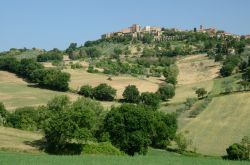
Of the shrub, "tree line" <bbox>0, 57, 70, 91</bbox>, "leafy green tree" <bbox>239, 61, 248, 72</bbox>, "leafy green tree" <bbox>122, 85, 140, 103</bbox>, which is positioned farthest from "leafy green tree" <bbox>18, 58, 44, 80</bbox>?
"leafy green tree" <bbox>239, 61, 248, 72</bbox>

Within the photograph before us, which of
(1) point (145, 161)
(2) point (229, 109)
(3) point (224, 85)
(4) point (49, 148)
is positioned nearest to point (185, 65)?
(3) point (224, 85)

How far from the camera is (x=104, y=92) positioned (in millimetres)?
130375

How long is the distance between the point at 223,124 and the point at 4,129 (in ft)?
144

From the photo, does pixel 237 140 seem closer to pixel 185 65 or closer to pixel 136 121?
pixel 136 121

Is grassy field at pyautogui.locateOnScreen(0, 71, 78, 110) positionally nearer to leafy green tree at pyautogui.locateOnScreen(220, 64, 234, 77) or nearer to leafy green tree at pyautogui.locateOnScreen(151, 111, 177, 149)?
leafy green tree at pyautogui.locateOnScreen(151, 111, 177, 149)

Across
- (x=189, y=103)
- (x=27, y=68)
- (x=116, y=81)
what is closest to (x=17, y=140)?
(x=189, y=103)

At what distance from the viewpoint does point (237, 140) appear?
277 ft

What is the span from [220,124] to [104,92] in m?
40.3

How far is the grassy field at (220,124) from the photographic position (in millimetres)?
83688

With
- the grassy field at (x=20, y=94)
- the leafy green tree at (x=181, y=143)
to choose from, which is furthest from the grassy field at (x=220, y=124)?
the grassy field at (x=20, y=94)

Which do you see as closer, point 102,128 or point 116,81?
point 102,128

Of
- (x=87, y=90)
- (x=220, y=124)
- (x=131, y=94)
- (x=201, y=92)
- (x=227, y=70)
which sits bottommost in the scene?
(x=220, y=124)

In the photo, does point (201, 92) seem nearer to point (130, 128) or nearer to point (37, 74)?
point (37, 74)

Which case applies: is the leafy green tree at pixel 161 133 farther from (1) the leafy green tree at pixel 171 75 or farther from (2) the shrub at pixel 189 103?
(1) the leafy green tree at pixel 171 75
